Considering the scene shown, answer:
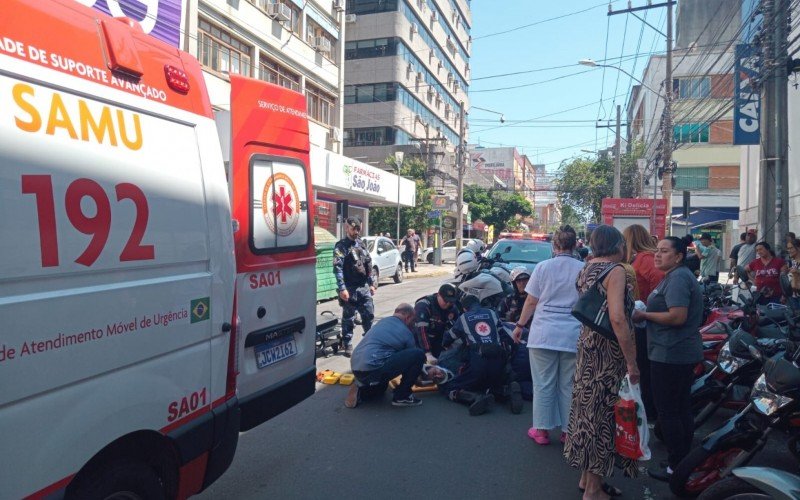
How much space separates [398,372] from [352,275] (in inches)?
85.7

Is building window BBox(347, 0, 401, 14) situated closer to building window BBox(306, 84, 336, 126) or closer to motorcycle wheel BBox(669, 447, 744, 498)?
building window BBox(306, 84, 336, 126)

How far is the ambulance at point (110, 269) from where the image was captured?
2.05 m

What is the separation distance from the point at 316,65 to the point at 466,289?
20120 mm

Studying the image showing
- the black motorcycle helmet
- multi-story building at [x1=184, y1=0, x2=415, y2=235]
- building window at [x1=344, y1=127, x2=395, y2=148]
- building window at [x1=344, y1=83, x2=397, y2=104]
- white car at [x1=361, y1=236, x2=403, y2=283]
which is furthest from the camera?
building window at [x1=344, y1=127, x2=395, y2=148]

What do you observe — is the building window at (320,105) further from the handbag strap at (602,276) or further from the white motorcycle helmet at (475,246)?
the handbag strap at (602,276)

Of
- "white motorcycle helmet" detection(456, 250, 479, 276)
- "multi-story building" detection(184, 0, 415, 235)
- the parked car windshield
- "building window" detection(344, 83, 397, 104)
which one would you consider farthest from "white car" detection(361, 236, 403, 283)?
"building window" detection(344, 83, 397, 104)

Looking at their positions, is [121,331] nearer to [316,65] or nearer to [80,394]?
[80,394]

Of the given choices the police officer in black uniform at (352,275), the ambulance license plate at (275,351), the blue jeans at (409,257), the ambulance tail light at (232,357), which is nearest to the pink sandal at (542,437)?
the ambulance license plate at (275,351)

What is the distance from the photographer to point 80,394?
2.24 metres

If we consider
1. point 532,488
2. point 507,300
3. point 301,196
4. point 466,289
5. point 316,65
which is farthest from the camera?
point 316,65

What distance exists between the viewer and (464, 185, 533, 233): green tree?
50.1 m

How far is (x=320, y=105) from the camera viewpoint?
25.0 m

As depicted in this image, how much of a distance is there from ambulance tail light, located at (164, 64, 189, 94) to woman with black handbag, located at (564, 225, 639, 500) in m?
2.64

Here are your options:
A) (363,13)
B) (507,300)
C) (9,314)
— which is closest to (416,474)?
(9,314)
